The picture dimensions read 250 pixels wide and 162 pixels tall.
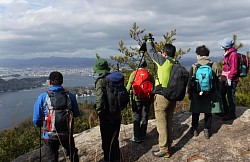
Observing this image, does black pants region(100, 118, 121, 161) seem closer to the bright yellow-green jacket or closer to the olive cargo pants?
the olive cargo pants

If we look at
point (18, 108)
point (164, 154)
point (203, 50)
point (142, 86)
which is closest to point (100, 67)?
point (142, 86)

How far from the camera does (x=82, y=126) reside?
31.0 feet

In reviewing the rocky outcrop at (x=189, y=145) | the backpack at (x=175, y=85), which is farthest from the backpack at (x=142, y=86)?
the rocky outcrop at (x=189, y=145)

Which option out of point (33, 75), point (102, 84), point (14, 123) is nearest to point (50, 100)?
point (102, 84)

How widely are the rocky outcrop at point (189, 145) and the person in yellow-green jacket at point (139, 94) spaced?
36 cm

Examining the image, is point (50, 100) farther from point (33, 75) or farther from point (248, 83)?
point (33, 75)

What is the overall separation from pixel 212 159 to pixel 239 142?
77 cm

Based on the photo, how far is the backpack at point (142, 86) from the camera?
181 inches

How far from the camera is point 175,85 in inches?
162

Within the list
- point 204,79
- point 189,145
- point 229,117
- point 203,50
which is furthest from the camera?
point 229,117

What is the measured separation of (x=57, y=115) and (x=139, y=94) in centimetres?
153

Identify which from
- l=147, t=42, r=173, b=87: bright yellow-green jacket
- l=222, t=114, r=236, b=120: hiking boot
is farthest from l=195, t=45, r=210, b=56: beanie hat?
l=222, t=114, r=236, b=120: hiking boot

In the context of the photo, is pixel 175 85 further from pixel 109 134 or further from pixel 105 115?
pixel 109 134

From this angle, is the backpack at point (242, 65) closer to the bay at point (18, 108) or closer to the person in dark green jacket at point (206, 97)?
the person in dark green jacket at point (206, 97)
